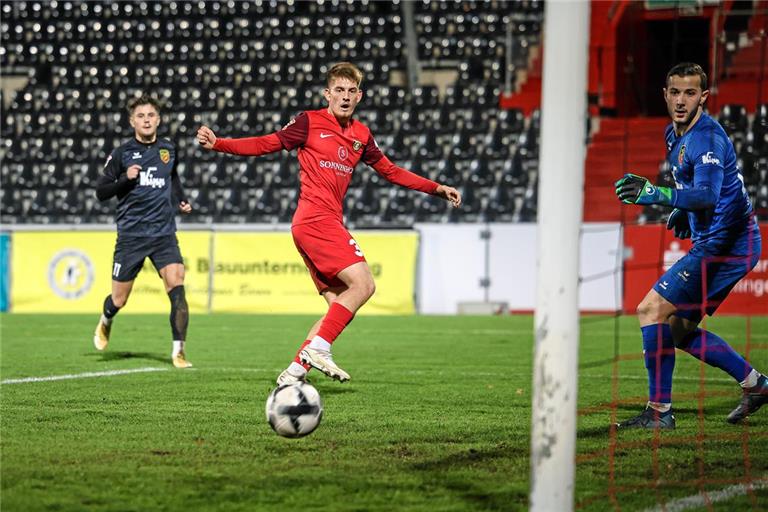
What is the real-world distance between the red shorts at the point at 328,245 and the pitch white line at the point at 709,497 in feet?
9.67

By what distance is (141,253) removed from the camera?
9102 millimetres

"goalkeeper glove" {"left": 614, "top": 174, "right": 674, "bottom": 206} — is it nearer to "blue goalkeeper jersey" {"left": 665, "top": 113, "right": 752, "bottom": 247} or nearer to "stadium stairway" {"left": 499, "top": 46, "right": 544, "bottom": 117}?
"blue goalkeeper jersey" {"left": 665, "top": 113, "right": 752, "bottom": 247}

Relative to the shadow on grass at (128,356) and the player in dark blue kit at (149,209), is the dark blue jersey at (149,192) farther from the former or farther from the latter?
the shadow on grass at (128,356)

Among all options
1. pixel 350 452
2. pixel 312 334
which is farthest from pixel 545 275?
pixel 312 334

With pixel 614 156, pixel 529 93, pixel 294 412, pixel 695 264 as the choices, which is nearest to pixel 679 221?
pixel 695 264

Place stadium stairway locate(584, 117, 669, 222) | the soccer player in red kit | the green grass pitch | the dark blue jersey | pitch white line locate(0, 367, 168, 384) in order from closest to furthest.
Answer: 1. the green grass pitch
2. the soccer player in red kit
3. pitch white line locate(0, 367, 168, 384)
4. the dark blue jersey
5. stadium stairway locate(584, 117, 669, 222)

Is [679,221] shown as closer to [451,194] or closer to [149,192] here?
[451,194]

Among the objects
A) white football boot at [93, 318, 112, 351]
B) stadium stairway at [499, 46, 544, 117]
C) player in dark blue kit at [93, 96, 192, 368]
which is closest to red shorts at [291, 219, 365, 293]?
player in dark blue kit at [93, 96, 192, 368]

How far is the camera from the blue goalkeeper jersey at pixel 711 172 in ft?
17.7

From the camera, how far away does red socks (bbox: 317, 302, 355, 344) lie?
21.0ft

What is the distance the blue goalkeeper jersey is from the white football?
2.14m

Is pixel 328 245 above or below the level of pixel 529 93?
below

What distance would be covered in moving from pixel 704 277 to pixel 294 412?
2261 millimetres

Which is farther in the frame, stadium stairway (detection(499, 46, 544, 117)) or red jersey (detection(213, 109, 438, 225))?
stadium stairway (detection(499, 46, 544, 117))
